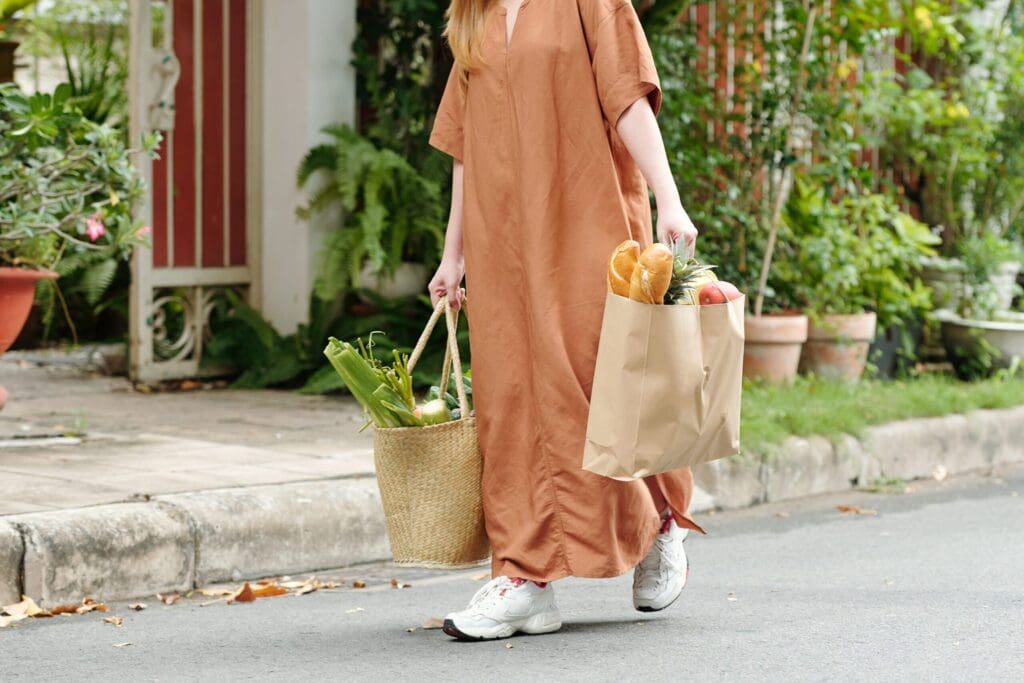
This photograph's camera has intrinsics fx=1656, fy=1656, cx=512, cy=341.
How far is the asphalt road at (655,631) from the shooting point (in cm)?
336

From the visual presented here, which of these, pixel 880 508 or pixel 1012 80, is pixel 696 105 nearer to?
pixel 1012 80

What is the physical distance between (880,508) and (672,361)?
117 inches

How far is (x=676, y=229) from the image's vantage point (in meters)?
3.53

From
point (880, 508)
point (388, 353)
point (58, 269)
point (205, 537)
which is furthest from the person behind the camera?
point (58, 269)

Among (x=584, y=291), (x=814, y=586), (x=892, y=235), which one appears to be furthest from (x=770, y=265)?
(x=584, y=291)

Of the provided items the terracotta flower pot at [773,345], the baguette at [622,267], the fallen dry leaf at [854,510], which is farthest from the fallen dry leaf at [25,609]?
the terracotta flower pot at [773,345]

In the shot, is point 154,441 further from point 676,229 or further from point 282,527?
point 676,229

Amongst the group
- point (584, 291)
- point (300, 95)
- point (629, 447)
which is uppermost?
point (300, 95)

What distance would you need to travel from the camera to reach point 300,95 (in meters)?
7.66

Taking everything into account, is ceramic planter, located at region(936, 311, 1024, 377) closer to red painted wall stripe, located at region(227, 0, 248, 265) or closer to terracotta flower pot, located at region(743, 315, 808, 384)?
terracotta flower pot, located at region(743, 315, 808, 384)

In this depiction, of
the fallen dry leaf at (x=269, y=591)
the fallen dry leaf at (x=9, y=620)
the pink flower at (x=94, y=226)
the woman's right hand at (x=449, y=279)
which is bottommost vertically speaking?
the fallen dry leaf at (x=269, y=591)

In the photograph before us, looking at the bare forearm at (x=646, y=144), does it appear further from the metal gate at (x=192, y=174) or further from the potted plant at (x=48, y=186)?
the metal gate at (x=192, y=174)

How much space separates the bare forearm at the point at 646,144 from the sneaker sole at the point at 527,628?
0.96 m

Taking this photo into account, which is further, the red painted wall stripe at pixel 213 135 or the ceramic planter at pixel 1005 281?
the ceramic planter at pixel 1005 281
